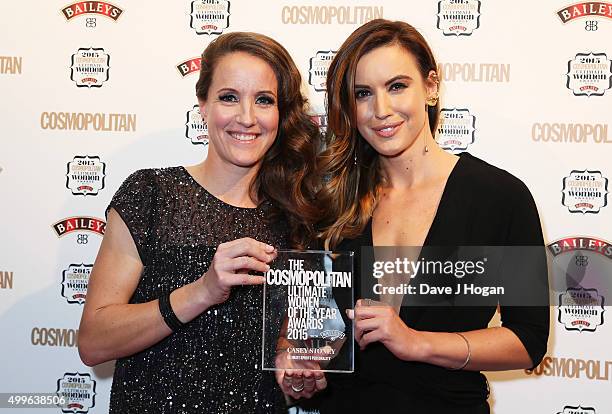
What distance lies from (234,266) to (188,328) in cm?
28

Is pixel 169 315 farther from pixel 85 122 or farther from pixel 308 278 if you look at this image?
pixel 85 122

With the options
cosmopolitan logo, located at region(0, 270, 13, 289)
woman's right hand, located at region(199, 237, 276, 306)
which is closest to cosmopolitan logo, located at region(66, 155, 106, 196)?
cosmopolitan logo, located at region(0, 270, 13, 289)

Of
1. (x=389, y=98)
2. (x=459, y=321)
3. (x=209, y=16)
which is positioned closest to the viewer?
(x=459, y=321)

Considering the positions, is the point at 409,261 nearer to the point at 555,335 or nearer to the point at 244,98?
the point at 244,98

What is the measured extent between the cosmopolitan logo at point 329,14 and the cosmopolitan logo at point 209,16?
0.21 m

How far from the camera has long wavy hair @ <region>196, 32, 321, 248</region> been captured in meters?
1.83

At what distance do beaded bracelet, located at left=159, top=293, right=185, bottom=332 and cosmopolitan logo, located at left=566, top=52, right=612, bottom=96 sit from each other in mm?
1504

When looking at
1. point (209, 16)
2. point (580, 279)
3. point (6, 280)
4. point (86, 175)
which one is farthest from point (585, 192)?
point (6, 280)

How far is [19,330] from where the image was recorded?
241 cm

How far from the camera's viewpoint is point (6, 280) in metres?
2.40

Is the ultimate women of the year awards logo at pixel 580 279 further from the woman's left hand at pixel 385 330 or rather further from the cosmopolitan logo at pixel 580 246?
the woman's left hand at pixel 385 330

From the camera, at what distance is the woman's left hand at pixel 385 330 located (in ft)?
5.23

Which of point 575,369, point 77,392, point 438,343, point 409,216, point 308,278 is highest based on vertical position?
point 409,216

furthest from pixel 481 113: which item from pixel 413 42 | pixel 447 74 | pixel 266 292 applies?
pixel 266 292
